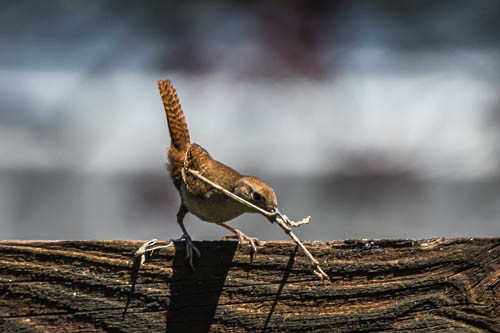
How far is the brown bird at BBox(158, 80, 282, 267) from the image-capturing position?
99.7 inches

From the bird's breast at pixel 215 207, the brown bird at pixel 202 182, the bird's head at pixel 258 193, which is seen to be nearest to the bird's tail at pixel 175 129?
the brown bird at pixel 202 182

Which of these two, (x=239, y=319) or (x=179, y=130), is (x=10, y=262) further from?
(x=179, y=130)

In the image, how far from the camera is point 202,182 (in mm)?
2842

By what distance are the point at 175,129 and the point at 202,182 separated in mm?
674

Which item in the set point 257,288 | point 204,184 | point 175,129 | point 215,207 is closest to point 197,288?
point 257,288

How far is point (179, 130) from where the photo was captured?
3471 millimetres

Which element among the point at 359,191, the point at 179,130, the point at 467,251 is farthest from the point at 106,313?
the point at 179,130

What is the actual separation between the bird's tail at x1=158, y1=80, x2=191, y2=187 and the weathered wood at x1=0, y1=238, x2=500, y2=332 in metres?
1.35

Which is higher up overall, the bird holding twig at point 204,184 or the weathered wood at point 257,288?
the bird holding twig at point 204,184

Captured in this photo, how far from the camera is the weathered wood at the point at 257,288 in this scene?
1.82 m

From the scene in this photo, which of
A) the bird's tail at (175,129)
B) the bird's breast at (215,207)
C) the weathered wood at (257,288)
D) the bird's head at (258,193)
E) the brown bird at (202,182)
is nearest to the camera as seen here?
the weathered wood at (257,288)

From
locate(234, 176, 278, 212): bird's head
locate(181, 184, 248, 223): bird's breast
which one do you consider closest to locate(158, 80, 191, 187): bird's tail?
locate(181, 184, 248, 223): bird's breast

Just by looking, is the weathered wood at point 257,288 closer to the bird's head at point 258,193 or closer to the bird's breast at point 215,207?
the bird's head at point 258,193

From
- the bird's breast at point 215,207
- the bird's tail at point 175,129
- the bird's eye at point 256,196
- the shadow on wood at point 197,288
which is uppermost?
the bird's tail at point 175,129
